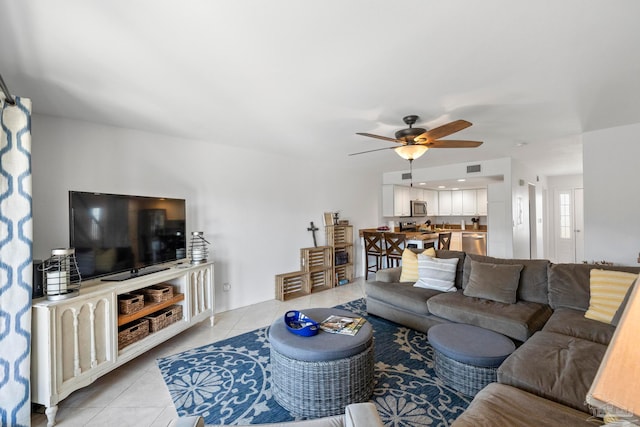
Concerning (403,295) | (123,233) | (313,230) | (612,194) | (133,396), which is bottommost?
(133,396)

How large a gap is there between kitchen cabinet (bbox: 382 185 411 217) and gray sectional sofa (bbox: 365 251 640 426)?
114 inches

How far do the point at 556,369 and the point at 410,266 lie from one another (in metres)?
2.08

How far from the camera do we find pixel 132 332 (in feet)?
8.10

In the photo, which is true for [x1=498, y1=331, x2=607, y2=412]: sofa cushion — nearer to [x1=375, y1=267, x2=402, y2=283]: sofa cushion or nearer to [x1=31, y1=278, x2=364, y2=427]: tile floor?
[x1=375, y1=267, x2=402, y2=283]: sofa cushion

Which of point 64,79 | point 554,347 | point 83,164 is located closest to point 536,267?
point 554,347

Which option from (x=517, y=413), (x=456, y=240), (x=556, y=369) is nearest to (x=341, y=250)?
(x=456, y=240)

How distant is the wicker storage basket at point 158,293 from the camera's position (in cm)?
279

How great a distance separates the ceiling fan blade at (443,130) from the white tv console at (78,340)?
2.85 metres

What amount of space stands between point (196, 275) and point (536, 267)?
356 cm


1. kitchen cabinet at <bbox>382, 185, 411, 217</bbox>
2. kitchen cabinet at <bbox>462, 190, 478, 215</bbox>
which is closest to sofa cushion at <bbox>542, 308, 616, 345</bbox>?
kitchen cabinet at <bbox>382, 185, 411, 217</bbox>

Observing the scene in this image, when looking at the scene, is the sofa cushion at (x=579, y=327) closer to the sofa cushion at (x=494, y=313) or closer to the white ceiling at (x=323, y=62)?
the sofa cushion at (x=494, y=313)

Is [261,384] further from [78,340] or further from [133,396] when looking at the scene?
[78,340]

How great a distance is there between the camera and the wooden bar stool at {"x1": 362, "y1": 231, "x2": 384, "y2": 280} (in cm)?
551

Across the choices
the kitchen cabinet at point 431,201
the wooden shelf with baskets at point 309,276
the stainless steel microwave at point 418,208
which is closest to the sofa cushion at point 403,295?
the wooden shelf with baskets at point 309,276
